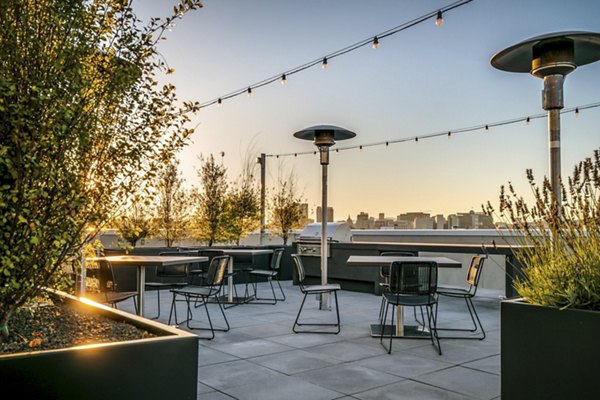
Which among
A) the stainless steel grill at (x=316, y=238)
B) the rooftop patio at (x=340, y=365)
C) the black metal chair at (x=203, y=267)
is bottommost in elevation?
the rooftop patio at (x=340, y=365)

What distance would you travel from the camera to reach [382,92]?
1130 cm

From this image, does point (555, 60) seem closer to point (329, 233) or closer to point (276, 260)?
point (276, 260)

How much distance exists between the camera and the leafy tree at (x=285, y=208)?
13453mm

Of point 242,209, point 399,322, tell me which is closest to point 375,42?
point 399,322

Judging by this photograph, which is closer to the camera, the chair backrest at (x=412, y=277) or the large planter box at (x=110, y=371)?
the large planter box at (x=110, y=371)

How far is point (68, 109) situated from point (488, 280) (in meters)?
9.34

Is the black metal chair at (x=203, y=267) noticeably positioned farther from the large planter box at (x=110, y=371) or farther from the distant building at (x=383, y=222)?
the distant building at (x=383, y=222)

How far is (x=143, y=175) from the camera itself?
264 cm

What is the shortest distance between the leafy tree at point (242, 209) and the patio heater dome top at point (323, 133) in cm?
520

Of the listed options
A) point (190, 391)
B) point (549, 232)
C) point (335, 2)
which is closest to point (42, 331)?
point (190, 391)

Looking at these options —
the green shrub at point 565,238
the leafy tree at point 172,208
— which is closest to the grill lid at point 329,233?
the leafy tree at point 172,208

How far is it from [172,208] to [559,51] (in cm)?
1036

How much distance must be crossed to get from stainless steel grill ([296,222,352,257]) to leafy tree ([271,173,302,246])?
2.58 m

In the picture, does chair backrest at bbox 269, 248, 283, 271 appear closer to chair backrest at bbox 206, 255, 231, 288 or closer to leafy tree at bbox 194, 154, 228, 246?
chair backrest at bbox 206, 255, 231, 288
